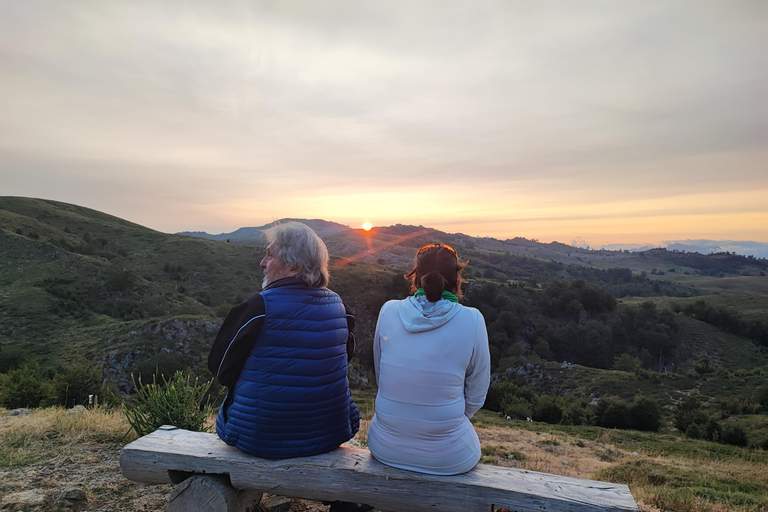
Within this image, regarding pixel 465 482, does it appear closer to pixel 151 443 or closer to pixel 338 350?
pixel 338 350

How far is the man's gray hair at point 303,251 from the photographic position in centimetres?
269

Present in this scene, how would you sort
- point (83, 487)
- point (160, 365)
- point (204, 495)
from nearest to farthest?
point (204, 495)
point (83, 487)
point (160, 365)

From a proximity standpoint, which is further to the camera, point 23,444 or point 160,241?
point 160,241

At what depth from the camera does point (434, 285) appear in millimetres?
2463

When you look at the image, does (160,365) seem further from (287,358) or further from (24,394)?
(287,358)

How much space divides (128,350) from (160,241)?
38420 millimetres

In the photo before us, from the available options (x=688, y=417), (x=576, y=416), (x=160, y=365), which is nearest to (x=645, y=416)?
(x=688, y=417)

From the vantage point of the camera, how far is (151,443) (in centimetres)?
307

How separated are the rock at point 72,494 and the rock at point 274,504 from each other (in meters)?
Result: 1.49

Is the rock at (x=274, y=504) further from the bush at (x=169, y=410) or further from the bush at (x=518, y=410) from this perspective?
the bush at (x=518, y=410)

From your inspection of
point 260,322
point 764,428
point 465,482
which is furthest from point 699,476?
point 764,428

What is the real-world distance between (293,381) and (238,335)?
1.41 feet

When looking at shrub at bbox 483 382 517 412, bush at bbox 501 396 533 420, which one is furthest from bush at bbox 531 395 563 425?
shrub at bbox 483 382 517 412

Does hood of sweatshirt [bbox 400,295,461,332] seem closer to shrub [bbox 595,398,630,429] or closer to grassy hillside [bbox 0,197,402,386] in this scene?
shrub [bbox 595,398,630,429]
